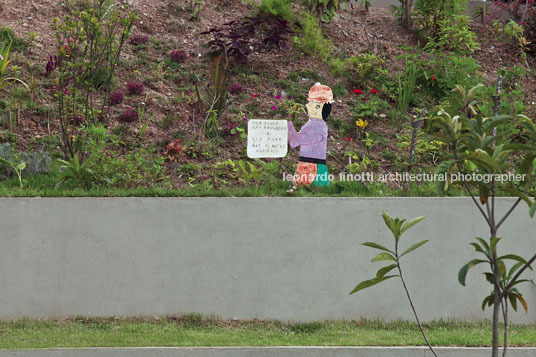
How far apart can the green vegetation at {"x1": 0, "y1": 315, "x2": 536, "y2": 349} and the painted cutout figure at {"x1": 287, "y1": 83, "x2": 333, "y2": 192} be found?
1.34 m

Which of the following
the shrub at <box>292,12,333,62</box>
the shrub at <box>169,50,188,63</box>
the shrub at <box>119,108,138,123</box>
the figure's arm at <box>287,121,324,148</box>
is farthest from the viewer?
the shrub at <box>292,12,333,62</box>

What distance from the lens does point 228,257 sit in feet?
15.7

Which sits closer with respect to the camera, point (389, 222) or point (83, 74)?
point (389, 222)

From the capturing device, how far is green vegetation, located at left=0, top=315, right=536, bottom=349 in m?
4.19

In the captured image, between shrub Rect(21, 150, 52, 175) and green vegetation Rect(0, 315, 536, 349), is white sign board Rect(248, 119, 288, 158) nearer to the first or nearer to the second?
green vegetation Rect(0, 315, 536, 349)

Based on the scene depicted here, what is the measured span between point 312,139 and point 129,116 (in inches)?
81.7

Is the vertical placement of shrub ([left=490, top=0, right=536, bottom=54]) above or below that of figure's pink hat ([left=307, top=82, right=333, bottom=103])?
above

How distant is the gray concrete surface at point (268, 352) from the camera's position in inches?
154

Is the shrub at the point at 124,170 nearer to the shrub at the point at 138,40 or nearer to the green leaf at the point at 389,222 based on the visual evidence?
the shrub at the point at 138,40

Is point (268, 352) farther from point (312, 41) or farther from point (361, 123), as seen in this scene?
point (312, 41)

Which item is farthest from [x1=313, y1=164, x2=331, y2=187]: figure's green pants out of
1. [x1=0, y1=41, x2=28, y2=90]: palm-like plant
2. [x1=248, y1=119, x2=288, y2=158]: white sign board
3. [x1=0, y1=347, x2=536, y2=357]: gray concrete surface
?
[x1=0, y1=41, x2=28, y2=90]: palm-like plant

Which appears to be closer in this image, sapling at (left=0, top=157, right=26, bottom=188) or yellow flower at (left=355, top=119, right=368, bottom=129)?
sapling at (left=0, top=157, right=26, bottom=188)

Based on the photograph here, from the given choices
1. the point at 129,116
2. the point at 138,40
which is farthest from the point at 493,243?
the point at 138,40

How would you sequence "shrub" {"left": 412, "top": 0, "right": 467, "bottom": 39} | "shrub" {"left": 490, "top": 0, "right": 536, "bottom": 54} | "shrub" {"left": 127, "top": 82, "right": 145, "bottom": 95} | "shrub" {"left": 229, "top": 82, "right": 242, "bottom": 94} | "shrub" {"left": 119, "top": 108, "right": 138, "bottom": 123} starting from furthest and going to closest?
"shrub" {"left": 490, "top": 0, "right": 536, "bottom": 54}
"shrub" {"left": 412, "top": 0, "right": 467, "bottom": 39}
"shrub" {"left": 229, "top": 82, "right": 242, "bottom": 94}
"shrub" {"left": 127, "top": 82, "right": 145, "bottom": 95}
"shrub" {"left": 119, "top": 108, "right": 138, "bottom": 123}
